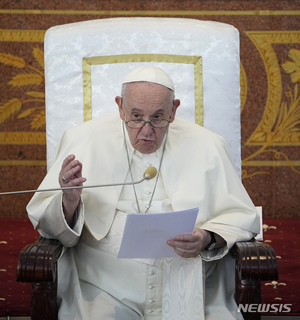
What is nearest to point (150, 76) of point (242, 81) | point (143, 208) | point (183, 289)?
point (143, 208)

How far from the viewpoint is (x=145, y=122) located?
313 cm

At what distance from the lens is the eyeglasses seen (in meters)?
3.14

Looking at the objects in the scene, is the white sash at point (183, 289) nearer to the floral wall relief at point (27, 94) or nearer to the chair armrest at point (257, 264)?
the chair armrest at point (257, 264)

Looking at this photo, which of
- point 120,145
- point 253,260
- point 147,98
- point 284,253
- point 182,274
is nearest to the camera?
point 253,260

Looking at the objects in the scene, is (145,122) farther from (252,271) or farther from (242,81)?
(242,81)

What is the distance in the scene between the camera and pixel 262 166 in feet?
20.4

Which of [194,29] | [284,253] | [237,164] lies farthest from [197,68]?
[284,253]

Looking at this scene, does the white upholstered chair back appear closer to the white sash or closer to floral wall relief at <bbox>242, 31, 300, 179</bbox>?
the white sash

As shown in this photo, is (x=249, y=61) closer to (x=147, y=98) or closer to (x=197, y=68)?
(x=197, y=68)

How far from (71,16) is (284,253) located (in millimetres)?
2730

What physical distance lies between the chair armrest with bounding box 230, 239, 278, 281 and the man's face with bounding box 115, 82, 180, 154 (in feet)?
2.31

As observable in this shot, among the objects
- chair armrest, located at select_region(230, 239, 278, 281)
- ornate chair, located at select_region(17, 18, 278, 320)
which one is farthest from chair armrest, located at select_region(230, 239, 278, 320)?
ornate chair, located at select_region(17, 18, 278, 320)

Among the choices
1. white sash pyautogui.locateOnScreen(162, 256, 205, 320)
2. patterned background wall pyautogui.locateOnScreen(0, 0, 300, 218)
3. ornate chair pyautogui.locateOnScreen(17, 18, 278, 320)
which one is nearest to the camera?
white sash pyautogui.locateOnScreen(162, 256, 205, 320)

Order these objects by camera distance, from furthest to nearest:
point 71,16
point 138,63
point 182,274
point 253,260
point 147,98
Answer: point 71,16
point 138,63
point 147,98
point 182,274
point 253,260
